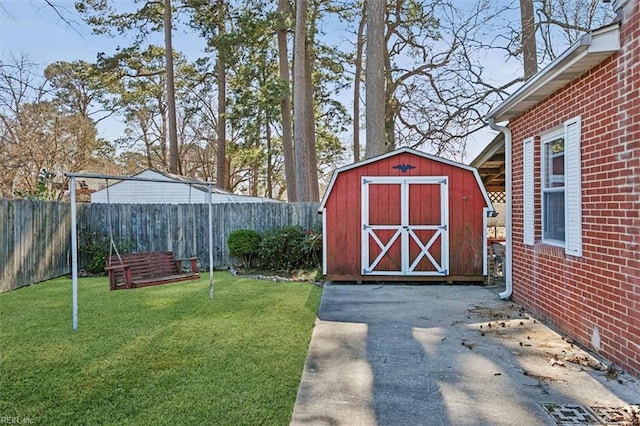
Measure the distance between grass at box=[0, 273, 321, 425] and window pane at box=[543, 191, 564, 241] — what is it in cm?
297

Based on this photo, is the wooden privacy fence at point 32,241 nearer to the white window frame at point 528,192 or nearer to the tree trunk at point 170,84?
the white window frame at point 528,192

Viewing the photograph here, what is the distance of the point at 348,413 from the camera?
9.05 feet

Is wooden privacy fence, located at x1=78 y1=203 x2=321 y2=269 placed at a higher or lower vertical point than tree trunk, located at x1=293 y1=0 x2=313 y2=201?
lower

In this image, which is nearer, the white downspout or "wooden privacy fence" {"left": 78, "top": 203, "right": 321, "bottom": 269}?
the white downspout

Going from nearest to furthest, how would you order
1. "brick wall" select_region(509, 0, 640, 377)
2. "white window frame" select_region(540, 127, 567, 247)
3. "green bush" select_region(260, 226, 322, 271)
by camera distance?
"brick wall" select_region(509, 0, 640, 377) → "white window frame" select_region(540, 127, 567, 247) → "green bush" select_region(260, 226, 322, 271)

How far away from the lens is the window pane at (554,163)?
4.84 metres

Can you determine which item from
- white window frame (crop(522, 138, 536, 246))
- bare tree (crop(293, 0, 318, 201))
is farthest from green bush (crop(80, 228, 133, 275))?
white window frame (crop(522, 138, 536, 246))

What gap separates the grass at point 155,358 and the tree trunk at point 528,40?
726cm

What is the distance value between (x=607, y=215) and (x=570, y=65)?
1381mm

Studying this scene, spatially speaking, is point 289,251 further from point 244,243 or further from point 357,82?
point 357,82

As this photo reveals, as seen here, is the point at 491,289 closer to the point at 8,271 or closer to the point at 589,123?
the point at 589,123

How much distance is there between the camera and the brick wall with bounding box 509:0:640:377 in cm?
330

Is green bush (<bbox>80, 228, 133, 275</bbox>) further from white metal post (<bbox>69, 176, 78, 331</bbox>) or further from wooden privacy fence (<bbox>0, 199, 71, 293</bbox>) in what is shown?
white metal post (<bbox>69, 176, 78, 331</bbox>)

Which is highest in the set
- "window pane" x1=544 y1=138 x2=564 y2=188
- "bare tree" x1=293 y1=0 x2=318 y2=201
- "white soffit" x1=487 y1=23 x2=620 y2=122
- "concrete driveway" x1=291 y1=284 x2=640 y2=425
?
"bare tree" x1=293 y1=0 x2=318 y2=201
